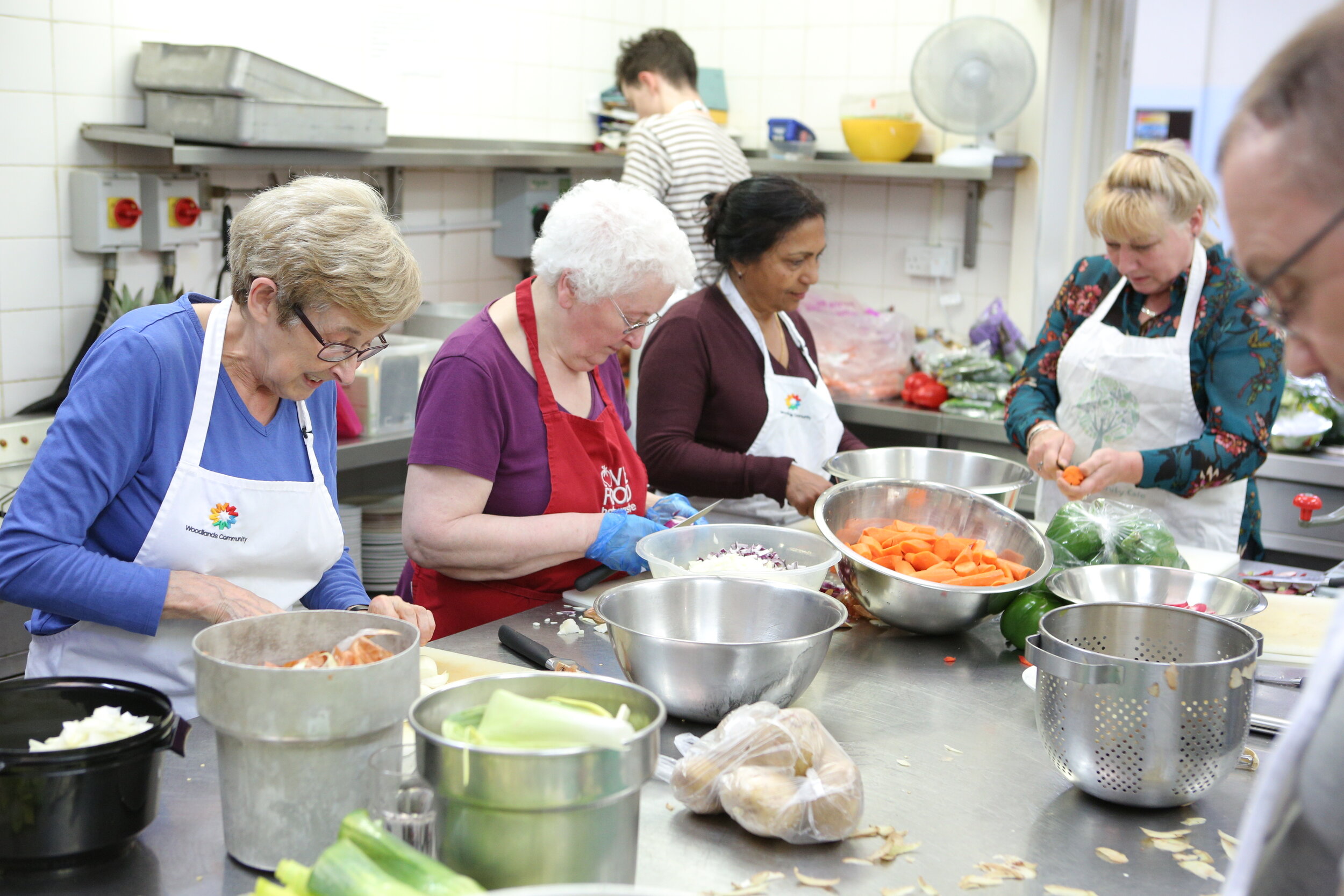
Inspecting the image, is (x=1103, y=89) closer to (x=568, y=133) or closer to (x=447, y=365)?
(x=568, y=133)

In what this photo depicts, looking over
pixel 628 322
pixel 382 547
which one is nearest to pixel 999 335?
pixel 382 547

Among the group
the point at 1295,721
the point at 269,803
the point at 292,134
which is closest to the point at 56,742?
the point at 269,803

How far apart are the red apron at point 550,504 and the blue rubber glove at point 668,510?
0.14 metres

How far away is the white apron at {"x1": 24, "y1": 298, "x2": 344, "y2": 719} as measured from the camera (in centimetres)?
191

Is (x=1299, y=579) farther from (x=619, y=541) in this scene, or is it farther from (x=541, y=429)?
(x=541, y=429)

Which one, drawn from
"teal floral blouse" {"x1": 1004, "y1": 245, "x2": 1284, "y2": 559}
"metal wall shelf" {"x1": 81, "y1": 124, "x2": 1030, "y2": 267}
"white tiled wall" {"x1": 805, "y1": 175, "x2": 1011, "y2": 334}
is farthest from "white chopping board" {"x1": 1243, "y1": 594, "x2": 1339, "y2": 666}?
"white tiled wall" {"x1": 805, "y1": 175, "x2": 1011, "y2": 334}

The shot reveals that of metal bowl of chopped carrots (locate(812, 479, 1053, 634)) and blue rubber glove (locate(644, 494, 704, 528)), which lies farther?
blue rubber glove (locate(644, 494, 704, 528))

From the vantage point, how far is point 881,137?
5.21m

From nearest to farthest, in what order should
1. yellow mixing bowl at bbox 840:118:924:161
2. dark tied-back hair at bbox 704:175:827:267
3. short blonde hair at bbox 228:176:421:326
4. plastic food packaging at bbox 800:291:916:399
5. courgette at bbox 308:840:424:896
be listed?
courgette at bbox 308:840:424:896 < short blonde hair at bbox 228:176:421:326 < dark tied-back hair at bbox 704:175:827:267 < plastic food packaging at bbox 800:291:916:399 < yellow mixing bowl at bbox 840:118:924:161

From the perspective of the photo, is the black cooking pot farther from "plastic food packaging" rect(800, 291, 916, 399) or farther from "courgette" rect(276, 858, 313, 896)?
"plastic food packaging" rect(800, 291, 916, 399)

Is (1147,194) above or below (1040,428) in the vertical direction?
above

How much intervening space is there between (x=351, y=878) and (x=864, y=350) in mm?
4289

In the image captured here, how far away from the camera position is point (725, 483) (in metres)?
3.12

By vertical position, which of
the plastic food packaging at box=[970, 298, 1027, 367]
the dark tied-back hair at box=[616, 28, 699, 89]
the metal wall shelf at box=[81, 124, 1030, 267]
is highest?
the dark tied-back hair at box=[616, 28, 699, 89]
